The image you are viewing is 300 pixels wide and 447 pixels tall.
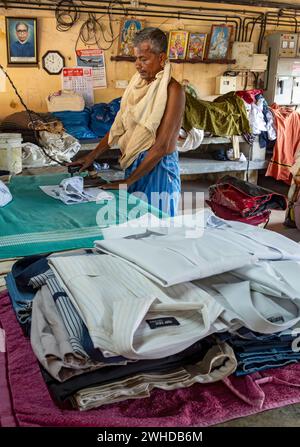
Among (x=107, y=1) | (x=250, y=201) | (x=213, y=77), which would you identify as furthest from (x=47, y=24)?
(x=250, y=201)

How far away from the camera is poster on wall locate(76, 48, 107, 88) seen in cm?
604

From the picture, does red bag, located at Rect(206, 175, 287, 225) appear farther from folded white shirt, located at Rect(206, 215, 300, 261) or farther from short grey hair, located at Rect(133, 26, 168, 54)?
folded white shirt, located at Rect(206, 215, 300, 261)

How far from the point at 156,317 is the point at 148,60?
206cm

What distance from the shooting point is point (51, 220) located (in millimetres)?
2146

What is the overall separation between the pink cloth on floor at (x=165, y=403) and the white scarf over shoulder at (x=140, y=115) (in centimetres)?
193

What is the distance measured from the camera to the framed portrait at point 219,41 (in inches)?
265

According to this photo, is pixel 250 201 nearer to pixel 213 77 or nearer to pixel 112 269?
pixel 112 269

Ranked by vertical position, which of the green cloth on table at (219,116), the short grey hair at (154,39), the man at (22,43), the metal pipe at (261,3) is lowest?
the green cloth on table at (219,116)

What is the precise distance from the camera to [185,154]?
7.05 meters

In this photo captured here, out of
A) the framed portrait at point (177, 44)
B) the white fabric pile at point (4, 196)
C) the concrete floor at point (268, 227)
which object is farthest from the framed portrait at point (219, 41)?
the white fabric pile at point (4, 196)

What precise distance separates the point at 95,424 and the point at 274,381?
42cm

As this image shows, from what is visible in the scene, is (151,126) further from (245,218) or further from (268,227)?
(268,227)

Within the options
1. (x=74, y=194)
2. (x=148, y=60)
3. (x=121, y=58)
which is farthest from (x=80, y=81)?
(x=74, y=194)

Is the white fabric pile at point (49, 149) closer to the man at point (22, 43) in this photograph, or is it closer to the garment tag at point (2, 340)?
the man at point (22, 43)
